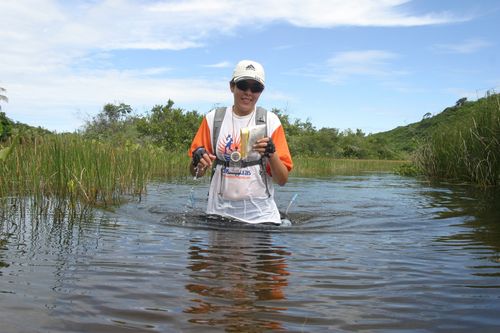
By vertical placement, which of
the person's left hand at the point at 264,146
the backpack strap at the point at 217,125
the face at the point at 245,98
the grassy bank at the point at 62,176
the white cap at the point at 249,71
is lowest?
the grassy bank at the point at 62,176

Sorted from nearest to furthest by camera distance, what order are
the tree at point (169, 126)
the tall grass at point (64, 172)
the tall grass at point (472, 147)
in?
the tall grass at point (64, 172) → the tall grass at point (472, 147) → the tree at point (169, 126)

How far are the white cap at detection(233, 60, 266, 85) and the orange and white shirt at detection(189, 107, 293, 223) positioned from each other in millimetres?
426

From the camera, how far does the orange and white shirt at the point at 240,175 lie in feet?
16.1

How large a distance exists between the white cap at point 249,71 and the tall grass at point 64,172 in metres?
2.31

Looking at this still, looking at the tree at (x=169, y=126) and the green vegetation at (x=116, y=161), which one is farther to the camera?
the tree at (x=169, y=126)

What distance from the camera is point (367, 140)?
52219 mm

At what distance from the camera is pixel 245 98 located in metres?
4.80

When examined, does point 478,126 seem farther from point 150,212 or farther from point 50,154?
point 50,154

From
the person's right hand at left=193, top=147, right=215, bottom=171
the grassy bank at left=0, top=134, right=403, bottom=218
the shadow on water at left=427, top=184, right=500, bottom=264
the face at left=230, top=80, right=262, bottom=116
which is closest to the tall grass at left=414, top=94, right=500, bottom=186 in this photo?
the shadow on water at left=427, top=184, right=500, bottom=264

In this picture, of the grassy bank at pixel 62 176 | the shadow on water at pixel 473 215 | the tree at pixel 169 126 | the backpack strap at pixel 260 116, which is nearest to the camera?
the shadow on water at pixel 473 215

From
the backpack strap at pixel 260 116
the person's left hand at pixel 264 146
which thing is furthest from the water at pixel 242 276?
the backpack strap at pixel 260 116

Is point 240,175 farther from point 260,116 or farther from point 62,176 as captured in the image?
point 62,176

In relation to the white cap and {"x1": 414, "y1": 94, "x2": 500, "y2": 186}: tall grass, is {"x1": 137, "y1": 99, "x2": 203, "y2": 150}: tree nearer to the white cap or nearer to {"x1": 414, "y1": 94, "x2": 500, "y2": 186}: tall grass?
{"x1": 414, "y1": 94, "x2": 500, "y2": 186}: tall grass

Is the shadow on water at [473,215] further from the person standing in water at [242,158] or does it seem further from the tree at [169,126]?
the tree at [169,126]
